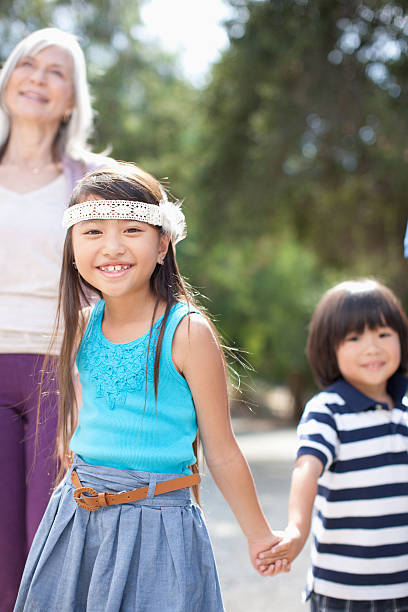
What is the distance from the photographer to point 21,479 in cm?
225

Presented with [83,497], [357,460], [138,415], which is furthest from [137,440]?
[357,460]

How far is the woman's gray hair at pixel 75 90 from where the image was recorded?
2738 millimetres

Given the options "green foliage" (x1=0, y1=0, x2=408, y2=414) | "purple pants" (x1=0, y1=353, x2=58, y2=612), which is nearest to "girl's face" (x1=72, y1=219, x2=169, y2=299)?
"purple pants" (x1=0, y1=353, x2=58, y2=612)

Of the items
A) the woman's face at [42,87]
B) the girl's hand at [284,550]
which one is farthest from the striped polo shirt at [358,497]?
the woman's face at [42,87]

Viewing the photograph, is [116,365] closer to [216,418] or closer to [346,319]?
[216,418]

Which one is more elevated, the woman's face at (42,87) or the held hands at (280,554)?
the woman's face at (42,87)

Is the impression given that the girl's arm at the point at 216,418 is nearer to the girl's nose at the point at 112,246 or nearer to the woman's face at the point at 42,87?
the girl's nose at the point at 112,246

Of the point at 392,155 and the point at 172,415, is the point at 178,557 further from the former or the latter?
the point at 392,155

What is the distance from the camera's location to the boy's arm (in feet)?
6.30

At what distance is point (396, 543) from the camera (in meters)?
2.26

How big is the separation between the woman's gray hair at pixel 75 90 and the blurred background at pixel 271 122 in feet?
9.90

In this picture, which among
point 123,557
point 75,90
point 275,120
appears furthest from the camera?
point 275,120

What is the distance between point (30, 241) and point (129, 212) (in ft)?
2.15

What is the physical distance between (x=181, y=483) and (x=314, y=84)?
25.8 ft
